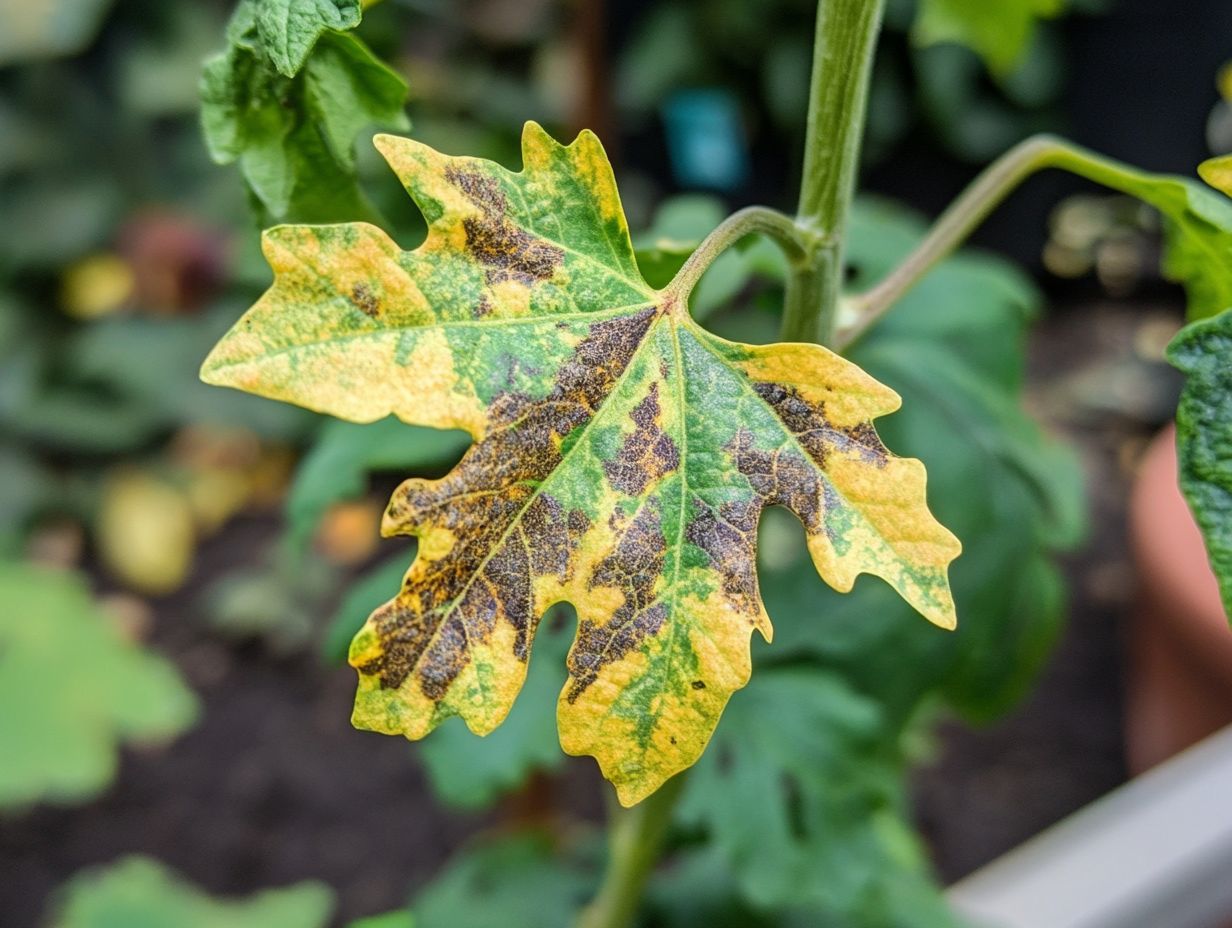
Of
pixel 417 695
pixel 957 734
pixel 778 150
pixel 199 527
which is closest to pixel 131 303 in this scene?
pixel 199 527

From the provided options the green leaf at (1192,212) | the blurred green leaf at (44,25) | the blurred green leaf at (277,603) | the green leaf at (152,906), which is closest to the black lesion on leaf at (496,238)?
the green leaf at (1192,212)

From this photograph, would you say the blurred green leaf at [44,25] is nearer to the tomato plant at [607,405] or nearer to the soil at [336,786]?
the soil at [336,786]

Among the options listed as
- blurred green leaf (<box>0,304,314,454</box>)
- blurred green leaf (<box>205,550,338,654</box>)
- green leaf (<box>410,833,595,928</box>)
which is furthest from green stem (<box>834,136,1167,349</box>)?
blurred green leaf (<box>0,304,314,454</box>)

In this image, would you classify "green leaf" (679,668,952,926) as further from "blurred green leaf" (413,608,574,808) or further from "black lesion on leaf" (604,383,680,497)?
"black lesion on leaf" (604,383,680,497)

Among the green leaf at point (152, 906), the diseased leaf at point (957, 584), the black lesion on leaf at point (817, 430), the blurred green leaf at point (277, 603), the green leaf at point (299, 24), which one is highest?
the green leaf at point (299, 24)

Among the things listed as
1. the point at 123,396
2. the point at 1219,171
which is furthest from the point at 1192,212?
the point at 123,396

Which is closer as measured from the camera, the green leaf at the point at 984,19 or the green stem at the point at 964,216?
the green stem at the point at 964,216

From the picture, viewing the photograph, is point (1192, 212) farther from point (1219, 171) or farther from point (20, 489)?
point (20, 489)

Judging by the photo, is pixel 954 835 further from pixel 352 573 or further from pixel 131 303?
pixel 131 303
